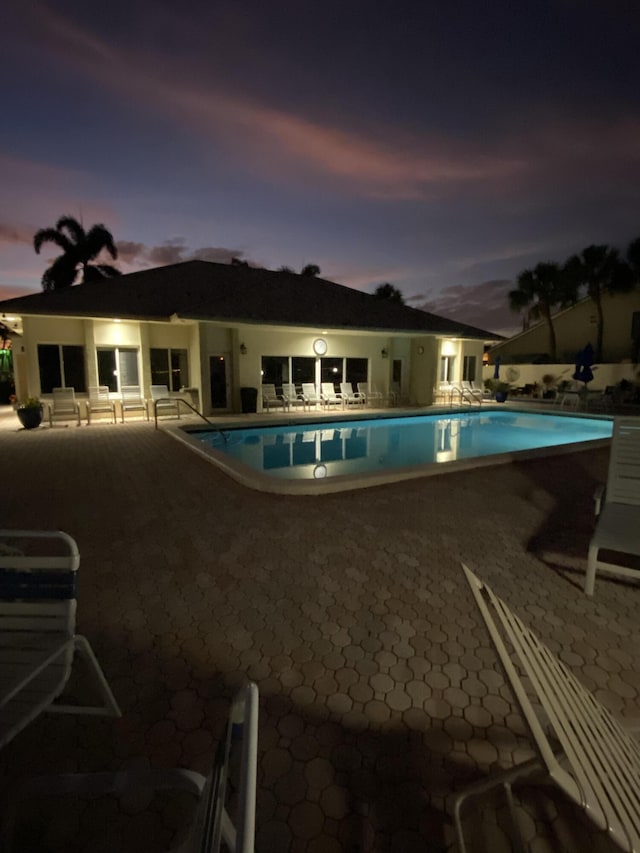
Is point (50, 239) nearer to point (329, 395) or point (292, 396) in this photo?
point (292, 396)

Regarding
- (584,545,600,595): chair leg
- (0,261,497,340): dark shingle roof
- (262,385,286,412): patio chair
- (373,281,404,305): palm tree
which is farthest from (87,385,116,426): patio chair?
(373,281,404,305): palm tree

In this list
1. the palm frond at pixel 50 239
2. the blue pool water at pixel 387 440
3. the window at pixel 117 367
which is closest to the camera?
the blue pool water at pixel 387 440

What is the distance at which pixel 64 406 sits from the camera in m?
12.5

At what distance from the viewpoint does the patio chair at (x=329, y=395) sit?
17203 mm

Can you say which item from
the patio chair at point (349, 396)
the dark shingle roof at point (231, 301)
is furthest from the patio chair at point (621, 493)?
the patio chair at point (349, 396)

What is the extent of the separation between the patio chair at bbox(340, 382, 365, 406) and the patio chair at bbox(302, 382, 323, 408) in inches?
42.9

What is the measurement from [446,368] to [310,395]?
851 cm

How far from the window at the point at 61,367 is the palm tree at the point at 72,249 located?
49.5 ft

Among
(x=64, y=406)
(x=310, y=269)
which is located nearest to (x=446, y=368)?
(x=64, y=406)

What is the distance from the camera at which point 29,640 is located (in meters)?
1.94

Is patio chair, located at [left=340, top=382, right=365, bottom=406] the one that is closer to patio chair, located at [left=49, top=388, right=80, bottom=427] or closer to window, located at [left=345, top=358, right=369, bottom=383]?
window, located at [left=345, top=358, right=369, bottom=383]

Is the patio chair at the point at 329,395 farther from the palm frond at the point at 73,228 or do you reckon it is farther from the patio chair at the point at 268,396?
the palm frond at the point at 73,228

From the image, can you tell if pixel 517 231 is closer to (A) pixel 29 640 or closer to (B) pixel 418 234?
(B) pixel 418 234

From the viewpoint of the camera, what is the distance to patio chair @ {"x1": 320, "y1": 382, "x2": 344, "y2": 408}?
17.2 meters
